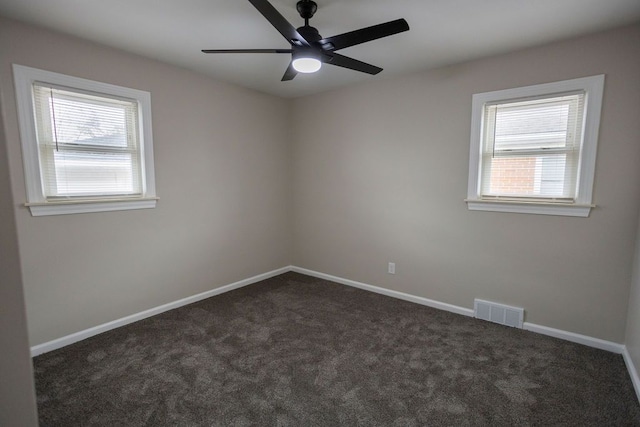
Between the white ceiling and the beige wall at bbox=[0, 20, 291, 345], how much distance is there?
241mm

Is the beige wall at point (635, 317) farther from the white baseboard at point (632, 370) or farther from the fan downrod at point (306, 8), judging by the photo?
the fan downrod at point (306, 8)

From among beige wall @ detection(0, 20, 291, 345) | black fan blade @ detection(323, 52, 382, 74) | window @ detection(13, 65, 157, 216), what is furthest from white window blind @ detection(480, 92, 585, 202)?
window @ detection(13, 65, 157, 216)

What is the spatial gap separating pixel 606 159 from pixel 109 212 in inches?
166

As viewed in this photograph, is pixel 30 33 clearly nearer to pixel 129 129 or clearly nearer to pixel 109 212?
pixel 129 129

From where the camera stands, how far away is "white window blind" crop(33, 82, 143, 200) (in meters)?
2.46

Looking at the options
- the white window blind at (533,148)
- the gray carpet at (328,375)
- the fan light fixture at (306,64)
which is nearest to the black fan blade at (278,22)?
the fan light fixture at (306,64)

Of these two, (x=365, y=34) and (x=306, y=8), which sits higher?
(x=306, y=8)

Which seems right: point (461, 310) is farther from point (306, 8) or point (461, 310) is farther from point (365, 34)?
point (306, 8)

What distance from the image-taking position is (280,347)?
260cm

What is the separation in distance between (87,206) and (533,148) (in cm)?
395

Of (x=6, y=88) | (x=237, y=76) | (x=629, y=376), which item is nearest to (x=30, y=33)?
(x=6, y=88)

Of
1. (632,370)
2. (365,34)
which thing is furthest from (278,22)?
(632,370)

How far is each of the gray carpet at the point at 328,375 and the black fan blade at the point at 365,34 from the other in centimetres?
226

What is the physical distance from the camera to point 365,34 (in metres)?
1.85
